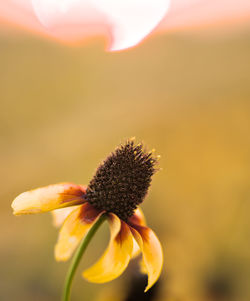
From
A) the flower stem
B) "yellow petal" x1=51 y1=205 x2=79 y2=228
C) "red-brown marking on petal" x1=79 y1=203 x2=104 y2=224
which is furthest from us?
"yellow petal" x1=51 y1=205 x2=79 y2=228

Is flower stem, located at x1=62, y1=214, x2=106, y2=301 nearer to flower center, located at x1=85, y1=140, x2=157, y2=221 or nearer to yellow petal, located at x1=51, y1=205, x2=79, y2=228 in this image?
flower center, located at x1=85, y1=140, x2=157, y2=221

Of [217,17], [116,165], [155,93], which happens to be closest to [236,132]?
[155,93]

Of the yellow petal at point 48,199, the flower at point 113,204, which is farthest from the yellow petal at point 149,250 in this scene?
the yellow petal at point 48,199

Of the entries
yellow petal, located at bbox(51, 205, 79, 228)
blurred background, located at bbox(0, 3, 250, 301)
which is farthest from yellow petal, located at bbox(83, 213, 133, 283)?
blurred background, located at bbox(0, 3, 250, 301)

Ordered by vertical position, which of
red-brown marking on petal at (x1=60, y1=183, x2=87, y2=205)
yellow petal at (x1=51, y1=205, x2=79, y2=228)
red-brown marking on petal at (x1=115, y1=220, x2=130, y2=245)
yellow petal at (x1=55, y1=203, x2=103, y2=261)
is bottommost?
red-brown marking on petal at (x1=115, y1=220, x2=130, y2=245)

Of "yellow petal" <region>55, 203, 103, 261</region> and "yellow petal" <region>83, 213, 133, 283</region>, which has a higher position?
"yellow petal" <region>55, 203, 103, 261</region>

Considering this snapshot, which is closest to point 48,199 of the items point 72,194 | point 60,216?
point 72,194

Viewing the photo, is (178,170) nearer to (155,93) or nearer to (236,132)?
(236,132)

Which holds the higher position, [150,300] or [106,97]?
[106,97]
